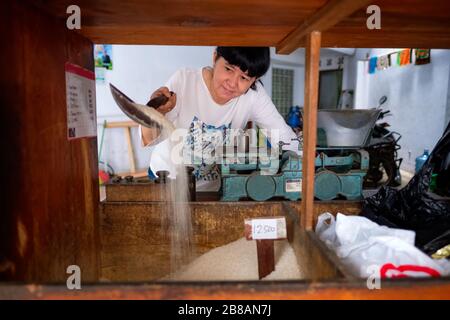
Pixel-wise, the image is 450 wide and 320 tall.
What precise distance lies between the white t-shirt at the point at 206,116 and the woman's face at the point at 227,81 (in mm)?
62

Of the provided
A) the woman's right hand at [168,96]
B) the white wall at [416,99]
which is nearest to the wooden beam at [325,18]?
the woman's right hand at [168,96]

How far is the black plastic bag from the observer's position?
114 centimetres

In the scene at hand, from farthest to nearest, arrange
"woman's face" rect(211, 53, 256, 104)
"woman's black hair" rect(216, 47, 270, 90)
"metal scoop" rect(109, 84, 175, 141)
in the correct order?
"woman's face" rect(211, 53, 256, 104) < "woman's black hair" rect(216, 47, 270, 90) < "metal scoop" rect(109, 84, 175, 141)

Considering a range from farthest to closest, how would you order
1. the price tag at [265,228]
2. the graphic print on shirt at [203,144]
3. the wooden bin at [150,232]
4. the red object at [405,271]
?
the graphic print on shirt at [203,144]
the wooden bin at [150,232]
the price tag at [265,228]
the red object at [405,271]

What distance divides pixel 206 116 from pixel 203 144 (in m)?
0.21

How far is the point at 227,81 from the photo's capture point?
6.81 ft

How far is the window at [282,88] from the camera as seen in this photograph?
7806 millimetres

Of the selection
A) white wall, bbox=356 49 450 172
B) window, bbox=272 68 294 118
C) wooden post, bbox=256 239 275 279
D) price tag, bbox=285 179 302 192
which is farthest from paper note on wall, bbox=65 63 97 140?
A: window, bbox=272 68 294 118

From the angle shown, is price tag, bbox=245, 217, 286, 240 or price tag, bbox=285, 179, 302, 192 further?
price tag, bbox=285, 179, 302, 192

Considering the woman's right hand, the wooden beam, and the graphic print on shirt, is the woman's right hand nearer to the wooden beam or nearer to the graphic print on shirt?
the graphic print on shirt

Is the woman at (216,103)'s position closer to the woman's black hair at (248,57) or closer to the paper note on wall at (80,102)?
the woman's black hair at (248,57)

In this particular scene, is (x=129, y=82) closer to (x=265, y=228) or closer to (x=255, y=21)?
(x=255, y=21)

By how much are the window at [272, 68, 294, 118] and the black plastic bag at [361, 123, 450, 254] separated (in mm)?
6510
